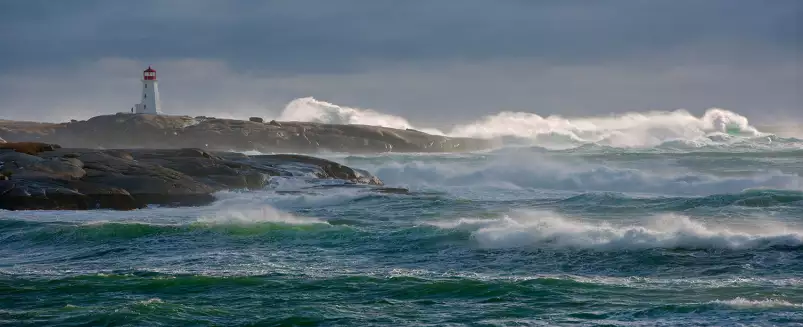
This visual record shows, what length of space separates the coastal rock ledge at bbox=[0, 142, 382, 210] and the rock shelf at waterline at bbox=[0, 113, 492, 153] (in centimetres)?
2905

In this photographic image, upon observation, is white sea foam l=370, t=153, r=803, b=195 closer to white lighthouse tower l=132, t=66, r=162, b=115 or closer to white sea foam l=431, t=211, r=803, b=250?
white sea foam l=431, t=211, r=803, b=250

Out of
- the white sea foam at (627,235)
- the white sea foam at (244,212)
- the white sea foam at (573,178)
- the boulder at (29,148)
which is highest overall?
the boulder at (29,148)

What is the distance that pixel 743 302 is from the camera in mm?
10906

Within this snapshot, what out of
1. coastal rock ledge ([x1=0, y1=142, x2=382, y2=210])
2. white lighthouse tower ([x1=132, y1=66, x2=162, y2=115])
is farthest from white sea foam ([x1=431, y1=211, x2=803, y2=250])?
white lighthouse tower ([x1=132, y1=66, x2=162, y2=115])

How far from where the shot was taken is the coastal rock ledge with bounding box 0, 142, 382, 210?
2317cm

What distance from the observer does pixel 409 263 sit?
582 inches

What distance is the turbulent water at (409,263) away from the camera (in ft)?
36.1

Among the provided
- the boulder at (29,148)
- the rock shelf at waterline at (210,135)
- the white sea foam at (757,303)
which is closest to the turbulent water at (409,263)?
the white sea foam at (757,303)

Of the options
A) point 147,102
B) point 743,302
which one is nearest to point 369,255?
point 743,302

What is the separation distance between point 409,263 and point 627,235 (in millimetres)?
3680

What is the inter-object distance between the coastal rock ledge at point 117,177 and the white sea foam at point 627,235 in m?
9.65

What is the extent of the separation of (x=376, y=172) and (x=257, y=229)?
72.8 ft

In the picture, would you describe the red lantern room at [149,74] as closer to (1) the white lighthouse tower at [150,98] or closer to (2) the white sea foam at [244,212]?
(1) the white lighthouse tower at [150,98]

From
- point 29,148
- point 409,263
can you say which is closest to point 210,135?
point 29,148
